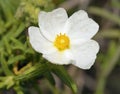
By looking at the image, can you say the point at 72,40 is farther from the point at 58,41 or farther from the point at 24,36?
the point at 24,36

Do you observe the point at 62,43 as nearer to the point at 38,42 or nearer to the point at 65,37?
the point at 65,37

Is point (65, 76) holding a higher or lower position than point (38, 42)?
lower

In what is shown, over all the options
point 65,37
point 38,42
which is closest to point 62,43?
point 65,37

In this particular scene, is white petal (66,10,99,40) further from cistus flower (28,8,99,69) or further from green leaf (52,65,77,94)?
green leaf (52,65,77,94)

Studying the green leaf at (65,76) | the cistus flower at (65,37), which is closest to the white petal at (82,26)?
the cistus flower at (65,37)

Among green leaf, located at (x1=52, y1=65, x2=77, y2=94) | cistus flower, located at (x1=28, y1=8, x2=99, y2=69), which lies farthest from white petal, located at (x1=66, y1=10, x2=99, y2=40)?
green leaf, located at (x1=52, y1=65, x2=77, y2=94)
